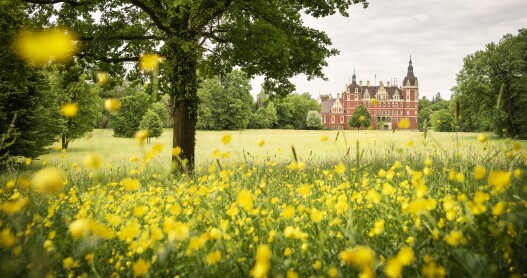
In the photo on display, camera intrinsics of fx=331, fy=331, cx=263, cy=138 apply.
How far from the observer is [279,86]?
11.7 m

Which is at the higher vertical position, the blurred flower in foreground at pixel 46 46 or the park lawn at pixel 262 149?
the blurred flower in foreground at pixel 46 46

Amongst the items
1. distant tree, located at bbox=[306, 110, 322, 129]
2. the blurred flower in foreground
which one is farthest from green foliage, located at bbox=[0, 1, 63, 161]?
distant tree, located at bbox=[306, 110, 322, 129]

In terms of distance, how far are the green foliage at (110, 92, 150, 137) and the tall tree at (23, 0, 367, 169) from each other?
35.4m

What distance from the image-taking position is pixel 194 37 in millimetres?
9336

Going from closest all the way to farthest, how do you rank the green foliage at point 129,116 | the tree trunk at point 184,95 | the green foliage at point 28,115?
1. the tree trunk at point 184,95
2. the green foliage at point 28,115
3. the green foliage at point 129,116

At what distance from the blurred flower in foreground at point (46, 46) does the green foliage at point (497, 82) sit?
3916cm

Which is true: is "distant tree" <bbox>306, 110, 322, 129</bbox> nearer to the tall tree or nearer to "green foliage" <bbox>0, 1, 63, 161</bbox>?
"green foliage" <bbox>0, 1, 63, 161</bbox>

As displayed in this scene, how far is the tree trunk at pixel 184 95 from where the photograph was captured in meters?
9.38

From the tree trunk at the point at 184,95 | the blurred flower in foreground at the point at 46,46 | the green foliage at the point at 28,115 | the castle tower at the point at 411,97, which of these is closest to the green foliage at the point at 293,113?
the castle tower at the point at 411,97

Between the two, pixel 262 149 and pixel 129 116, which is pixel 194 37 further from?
pixel 129 116

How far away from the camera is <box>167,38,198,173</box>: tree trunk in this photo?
9.38 meters

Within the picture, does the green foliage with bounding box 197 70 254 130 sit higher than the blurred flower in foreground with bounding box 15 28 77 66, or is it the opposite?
the green foliage with bounding box 197 70 254 130

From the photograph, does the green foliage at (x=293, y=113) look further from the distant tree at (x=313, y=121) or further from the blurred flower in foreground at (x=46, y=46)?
the blurred flower in foreground at (x=46, y=46)

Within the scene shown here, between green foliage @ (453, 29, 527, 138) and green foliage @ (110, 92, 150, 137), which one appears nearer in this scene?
green foliage @ (453, 29, 527, 138)
